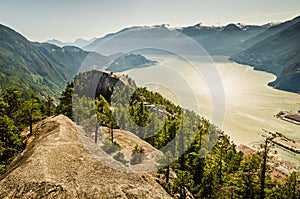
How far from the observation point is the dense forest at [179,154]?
24531 mm

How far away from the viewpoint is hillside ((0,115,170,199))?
1355 centimetres

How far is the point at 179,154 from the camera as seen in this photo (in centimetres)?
3631

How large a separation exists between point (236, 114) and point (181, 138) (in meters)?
67.8

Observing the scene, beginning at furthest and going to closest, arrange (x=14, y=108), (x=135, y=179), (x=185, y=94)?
1. (x=185, y=94)
2. (x=14, y=108)
3. (x=135, y=179)

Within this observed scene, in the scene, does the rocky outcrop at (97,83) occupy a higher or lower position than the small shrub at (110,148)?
higher

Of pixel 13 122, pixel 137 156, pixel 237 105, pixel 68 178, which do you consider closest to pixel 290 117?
pixel 237 105

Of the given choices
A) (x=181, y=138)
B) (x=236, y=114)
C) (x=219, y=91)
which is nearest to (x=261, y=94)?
(x=219, y=91)

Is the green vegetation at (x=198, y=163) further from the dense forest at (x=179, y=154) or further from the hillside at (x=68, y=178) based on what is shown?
the hillside at (x=68, y=178)

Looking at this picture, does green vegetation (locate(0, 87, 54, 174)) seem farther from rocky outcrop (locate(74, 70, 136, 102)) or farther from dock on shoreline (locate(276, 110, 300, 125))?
dock on shoreline (locate(276, 110, 300, 125))

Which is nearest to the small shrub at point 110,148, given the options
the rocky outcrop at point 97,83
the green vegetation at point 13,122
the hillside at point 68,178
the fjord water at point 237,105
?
the green vegetation at point 13,122

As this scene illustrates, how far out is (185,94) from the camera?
115688 millimetres

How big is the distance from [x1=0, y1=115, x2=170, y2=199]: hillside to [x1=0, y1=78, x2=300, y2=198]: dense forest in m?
8.25

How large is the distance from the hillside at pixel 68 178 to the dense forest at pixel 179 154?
8.25 m

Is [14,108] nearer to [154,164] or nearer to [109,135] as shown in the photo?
[109,135]
